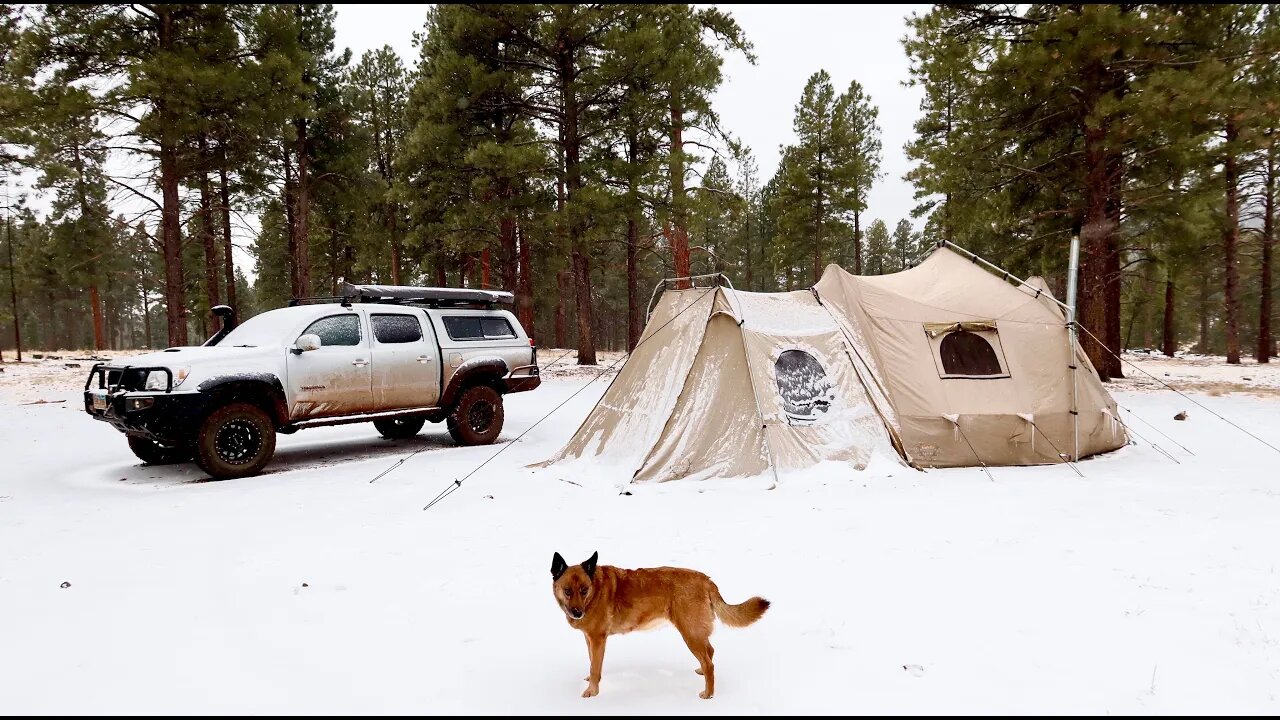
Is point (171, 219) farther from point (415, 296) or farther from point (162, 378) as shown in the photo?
point (162, 378)

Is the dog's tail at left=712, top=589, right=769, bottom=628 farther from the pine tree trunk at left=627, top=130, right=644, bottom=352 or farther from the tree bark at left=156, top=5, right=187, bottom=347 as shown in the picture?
the tree bark at left=156, top=5, right=187, bottom=347

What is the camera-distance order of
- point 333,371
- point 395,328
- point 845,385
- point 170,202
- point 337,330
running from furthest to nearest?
1. point 170,202
2. point 395,328
3. point 337,330
4. point 333,371
5. point 845,385

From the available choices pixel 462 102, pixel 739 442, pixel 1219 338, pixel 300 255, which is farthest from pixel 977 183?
pixel 1219 338

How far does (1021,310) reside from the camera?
27.1ft

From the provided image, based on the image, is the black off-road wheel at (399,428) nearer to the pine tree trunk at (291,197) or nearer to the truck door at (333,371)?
the truck door at (333,371)

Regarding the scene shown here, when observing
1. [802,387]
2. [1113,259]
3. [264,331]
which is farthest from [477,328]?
[1113,259]

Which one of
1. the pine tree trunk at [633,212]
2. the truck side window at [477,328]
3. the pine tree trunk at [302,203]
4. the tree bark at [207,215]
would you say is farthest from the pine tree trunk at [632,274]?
the tree bark at [207,215]

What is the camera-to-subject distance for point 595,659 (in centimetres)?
283

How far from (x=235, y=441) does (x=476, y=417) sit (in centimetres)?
333

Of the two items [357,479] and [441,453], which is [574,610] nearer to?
[357,479]

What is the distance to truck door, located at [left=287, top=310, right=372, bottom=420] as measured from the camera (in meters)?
7.88

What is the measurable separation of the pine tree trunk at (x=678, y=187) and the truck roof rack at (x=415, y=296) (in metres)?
7.86

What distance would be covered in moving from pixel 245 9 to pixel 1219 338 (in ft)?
242

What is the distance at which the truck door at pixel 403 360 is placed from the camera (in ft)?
28.5
